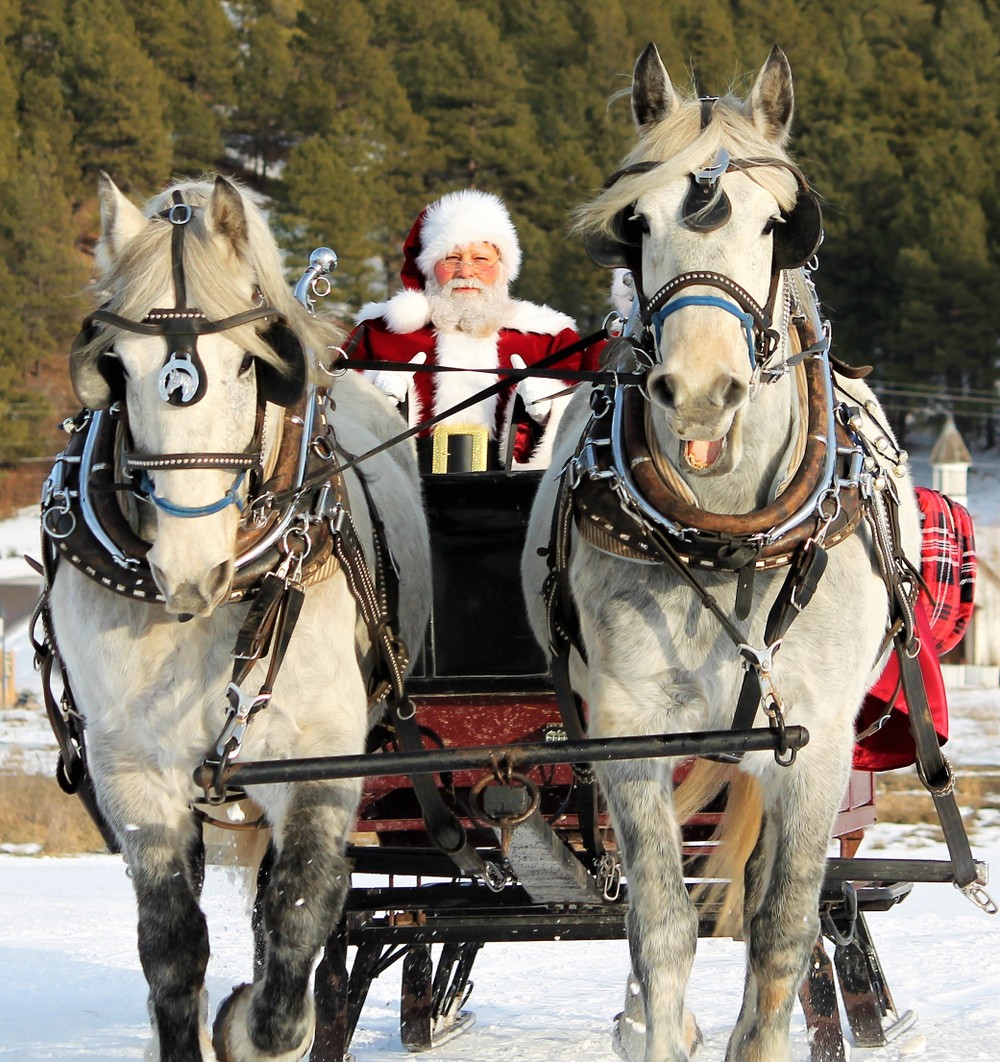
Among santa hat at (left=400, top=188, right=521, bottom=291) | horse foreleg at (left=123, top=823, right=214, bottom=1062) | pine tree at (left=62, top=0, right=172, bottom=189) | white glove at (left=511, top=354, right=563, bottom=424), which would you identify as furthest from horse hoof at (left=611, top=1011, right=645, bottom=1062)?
pine tree at (left=62, top=0, right=172, bottom=189)

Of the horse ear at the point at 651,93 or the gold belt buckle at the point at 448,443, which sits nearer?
the horse ear at the point at 651,93

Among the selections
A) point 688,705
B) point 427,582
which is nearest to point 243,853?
point 427,582

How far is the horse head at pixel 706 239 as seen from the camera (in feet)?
9.23

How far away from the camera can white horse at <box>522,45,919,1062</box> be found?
10.2ft

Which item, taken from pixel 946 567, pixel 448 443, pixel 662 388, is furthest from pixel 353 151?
pixel 662 388

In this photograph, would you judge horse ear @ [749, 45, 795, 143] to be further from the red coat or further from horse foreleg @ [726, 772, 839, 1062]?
the red coat

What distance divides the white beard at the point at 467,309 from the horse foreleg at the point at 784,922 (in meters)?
2.60

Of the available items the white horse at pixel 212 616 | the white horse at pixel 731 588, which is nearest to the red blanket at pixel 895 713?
the white horse at pixel 731 588

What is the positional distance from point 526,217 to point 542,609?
34.4 m

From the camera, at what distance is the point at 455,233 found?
5.54m

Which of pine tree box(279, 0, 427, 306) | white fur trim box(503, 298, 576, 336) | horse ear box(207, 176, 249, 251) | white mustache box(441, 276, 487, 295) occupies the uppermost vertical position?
pine tree box(279, 0, 427, 306)

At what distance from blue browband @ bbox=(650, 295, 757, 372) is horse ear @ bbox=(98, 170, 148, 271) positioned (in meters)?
1.16

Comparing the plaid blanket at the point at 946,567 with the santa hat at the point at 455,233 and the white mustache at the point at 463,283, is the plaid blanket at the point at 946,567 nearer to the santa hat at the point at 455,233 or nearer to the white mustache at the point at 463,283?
the white mustache at the point at 463,283

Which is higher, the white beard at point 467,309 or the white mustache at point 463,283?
the white mustache at point 463,283
